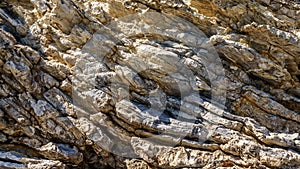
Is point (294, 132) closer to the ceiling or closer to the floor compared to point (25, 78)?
closer to the ceiling

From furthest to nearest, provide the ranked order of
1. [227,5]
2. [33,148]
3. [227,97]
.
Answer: [227,5], [227,97], [33,148]

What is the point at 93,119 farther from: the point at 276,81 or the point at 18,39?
the point at 276,81

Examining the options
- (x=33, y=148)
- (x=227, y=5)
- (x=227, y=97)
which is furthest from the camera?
(x=227, y=5)

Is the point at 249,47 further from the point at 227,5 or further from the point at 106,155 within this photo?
the point at 106,155

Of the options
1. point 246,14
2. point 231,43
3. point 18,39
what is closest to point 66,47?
point 18,39

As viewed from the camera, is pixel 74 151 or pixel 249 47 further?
pixel 249 47

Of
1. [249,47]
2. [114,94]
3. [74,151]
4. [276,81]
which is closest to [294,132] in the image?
[276,81]

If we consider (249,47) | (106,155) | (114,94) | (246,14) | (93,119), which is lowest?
(106,155)
